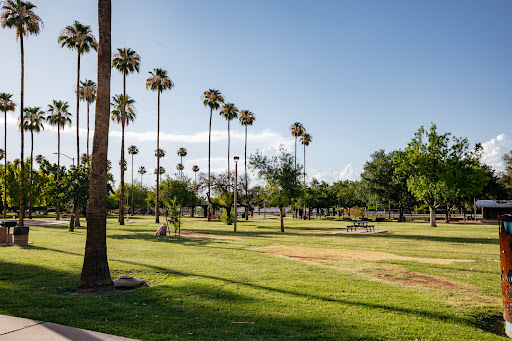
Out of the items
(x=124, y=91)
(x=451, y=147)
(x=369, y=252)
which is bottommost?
(x=369, y=252)

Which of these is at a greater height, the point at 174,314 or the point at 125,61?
the point at 125,61

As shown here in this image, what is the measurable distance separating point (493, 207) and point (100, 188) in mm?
67897

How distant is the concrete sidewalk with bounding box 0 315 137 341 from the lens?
18.2ft

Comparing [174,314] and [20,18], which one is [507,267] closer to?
[174,314]

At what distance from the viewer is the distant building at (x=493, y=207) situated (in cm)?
5747

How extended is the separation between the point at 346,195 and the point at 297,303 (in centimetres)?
7527

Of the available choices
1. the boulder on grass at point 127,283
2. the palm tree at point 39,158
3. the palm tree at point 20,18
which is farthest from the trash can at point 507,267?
the palm tree at point 39,158

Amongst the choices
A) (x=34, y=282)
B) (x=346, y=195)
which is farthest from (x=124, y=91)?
(x=346, y=195)

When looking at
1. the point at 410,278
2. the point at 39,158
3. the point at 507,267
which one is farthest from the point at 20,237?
the point at 39,158

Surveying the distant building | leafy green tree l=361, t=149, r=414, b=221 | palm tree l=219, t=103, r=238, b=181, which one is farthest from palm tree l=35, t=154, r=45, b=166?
the distant building

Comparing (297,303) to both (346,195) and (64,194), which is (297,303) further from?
(346,195)

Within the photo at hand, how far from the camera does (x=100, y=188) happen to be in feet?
32.5

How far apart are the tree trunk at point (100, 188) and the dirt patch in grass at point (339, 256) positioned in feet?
26.9

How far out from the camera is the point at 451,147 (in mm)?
48344
